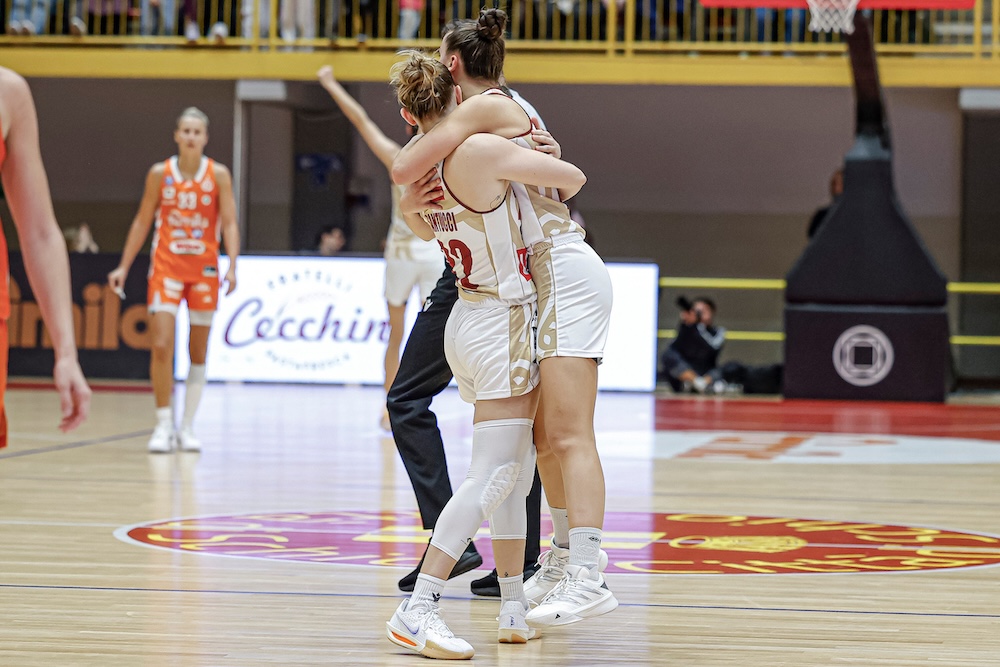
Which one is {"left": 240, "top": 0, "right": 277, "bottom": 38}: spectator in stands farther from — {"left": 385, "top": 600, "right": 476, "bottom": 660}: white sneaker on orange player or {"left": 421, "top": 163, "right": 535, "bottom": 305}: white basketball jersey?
{"left": 385, "top": 600, "right": 476, "bottom": 660}: white sneaker on orange player

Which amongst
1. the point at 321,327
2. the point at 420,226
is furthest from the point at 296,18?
the point at 420,226

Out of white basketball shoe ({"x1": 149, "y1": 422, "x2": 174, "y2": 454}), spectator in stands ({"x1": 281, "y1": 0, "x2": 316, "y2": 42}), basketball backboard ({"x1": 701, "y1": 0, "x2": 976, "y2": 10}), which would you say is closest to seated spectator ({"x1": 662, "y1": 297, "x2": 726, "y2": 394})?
basketball backboard ({"x1": 701, "y1": 0, "x2": 976, "y2": 10})

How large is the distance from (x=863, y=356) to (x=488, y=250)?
390 inches

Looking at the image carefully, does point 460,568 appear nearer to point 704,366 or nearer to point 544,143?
point 544,143

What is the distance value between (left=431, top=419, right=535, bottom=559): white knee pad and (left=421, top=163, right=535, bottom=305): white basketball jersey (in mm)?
306

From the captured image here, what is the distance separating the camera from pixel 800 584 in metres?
3.89

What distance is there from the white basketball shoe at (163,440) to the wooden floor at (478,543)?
0.10 m

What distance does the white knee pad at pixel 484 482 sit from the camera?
10.0 ft

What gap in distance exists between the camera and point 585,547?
310cm

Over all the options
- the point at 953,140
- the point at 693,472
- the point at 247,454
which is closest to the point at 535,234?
the point at 693,472

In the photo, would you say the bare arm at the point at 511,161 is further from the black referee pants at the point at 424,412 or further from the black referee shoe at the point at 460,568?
the black referee shoe at the point at 460,568

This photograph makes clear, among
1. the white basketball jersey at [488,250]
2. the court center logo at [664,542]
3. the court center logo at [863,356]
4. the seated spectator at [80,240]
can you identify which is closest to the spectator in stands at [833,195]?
the court center logo at [863,356]

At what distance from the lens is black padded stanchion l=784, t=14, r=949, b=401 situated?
40.5ft

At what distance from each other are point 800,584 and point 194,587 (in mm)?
1711
